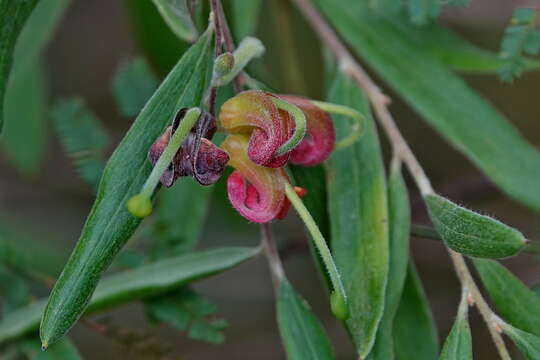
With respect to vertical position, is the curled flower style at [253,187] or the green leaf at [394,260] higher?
the curled flower style at [253,187]

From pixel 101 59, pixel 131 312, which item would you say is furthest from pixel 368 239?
pixel 101 59

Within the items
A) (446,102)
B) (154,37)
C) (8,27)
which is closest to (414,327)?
(446,102)

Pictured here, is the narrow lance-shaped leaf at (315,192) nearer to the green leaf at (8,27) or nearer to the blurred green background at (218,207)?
the green leaf at (8,27)

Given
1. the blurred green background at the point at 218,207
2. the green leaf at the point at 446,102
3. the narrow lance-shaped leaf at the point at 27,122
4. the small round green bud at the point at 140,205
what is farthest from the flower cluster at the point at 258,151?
the blurred green background at the point at 218,207

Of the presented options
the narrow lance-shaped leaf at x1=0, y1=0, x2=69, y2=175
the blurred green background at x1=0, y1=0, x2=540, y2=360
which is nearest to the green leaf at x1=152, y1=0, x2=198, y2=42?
the narrow lance-shaped leaf at x1=0, y1=0, x2=69, y2=175

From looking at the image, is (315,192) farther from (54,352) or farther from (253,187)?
(54,352)

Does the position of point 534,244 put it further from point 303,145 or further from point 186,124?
point 186,124
